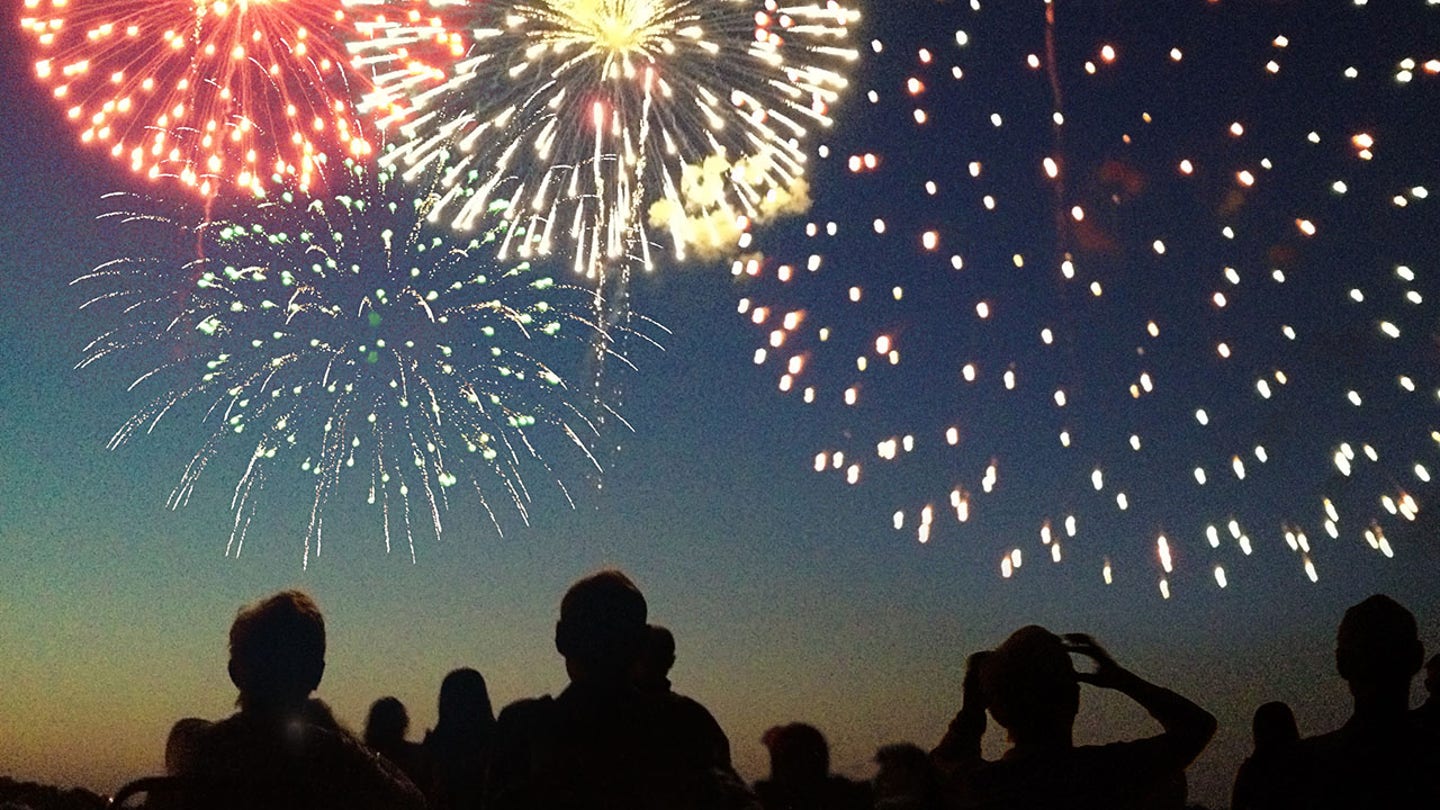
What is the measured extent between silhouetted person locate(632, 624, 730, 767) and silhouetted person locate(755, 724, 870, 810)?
3.61 ft

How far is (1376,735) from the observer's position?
13.0 ft

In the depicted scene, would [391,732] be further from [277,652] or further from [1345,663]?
[1345,663]

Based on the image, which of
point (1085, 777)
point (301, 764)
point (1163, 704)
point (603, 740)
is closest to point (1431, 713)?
point (1163, 704)

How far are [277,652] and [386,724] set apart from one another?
7.94ft

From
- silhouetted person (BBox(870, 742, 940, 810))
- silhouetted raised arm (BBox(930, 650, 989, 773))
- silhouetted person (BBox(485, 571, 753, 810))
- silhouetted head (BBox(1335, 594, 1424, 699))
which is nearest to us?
silhouetted person (BBox(485, 571, 753, 810))

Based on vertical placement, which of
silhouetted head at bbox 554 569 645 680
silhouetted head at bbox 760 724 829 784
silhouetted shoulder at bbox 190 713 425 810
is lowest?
silhouetted shoulder at bbox 190 713 425 810

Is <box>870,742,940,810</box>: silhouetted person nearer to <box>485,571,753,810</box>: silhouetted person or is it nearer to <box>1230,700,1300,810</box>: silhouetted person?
<box>1230,700,1300,810</box>: silhouetted person

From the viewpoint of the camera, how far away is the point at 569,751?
3361 mm

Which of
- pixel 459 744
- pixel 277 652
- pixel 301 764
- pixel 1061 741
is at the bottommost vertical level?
pixel 301 764

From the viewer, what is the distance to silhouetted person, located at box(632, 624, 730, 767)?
352 centimetres

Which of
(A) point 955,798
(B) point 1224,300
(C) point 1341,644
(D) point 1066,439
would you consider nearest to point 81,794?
(A) point 955,798

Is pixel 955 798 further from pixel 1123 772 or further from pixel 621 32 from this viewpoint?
pixel 621 32

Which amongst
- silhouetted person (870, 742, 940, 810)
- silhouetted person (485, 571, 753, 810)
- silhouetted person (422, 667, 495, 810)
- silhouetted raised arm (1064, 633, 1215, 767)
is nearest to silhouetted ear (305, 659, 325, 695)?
silhouetted person (485, 571, 753, 810)

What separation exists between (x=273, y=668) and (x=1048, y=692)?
7.99ft
